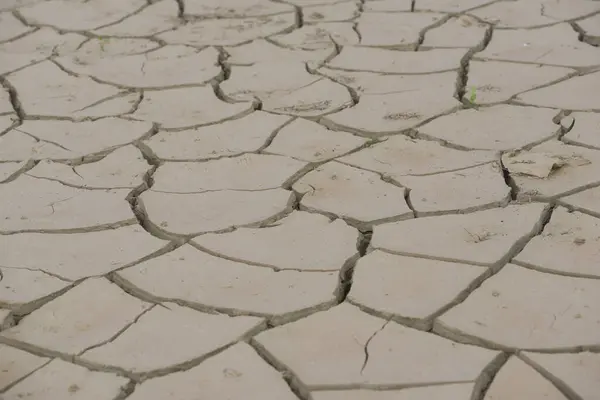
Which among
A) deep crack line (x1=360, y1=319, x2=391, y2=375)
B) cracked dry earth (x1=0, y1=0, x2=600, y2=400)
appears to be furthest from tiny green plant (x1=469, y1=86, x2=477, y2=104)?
deep crack line (x1=360, y1=319, x2=391, y2=375)

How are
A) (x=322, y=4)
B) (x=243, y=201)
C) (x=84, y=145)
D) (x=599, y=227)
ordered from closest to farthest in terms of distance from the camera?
1. (x=599, y=227)
2. (x=243, y=201)
3. (x=84, y=145)
4. (x=322, y=4)

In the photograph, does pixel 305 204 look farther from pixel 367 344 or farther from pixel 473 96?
pixel 473 96

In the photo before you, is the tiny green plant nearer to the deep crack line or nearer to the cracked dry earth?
the cracked dry earth

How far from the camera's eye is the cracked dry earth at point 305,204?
7.30ft

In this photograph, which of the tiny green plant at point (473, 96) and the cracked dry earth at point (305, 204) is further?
the tiny green plant at point (473, 96)

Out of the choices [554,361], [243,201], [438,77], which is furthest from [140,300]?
[438,77]

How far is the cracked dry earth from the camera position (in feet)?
7.30

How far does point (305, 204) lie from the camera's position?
290cm

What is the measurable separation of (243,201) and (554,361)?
44.0 inches

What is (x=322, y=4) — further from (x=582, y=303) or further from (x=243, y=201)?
(x=582, y=303)

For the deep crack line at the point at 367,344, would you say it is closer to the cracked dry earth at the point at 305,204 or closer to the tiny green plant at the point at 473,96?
the cracked dry earth at the point at 305,204

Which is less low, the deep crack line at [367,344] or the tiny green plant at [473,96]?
the deep crack line at [367,344]

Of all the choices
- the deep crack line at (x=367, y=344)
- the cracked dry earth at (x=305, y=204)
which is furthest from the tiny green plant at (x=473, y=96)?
the deep crack line at (x=367, y=344)

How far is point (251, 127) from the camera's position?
3428 millimetres
